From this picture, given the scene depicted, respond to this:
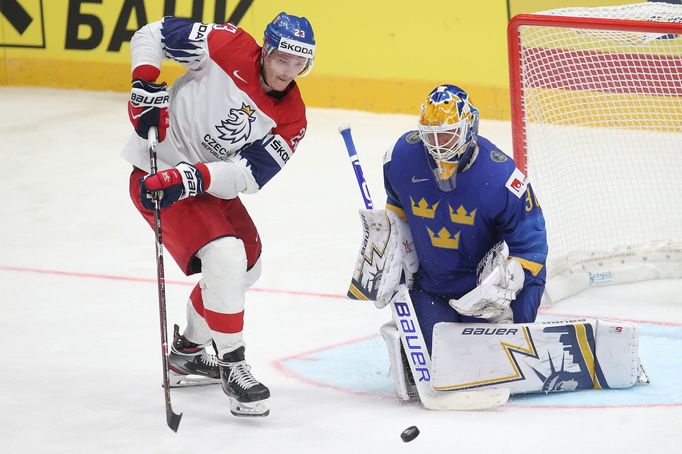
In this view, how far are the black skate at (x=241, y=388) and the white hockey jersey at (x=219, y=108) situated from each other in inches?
19.6

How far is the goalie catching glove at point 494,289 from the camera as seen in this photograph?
150 inches

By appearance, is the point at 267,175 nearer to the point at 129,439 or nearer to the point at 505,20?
the point at 129,439

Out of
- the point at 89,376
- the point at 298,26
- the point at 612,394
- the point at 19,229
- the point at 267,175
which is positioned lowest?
the point at 19,229

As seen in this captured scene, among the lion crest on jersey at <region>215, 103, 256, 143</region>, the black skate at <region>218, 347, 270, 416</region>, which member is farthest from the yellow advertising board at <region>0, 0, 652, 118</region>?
the black skate at <region>218, 347, 270, 416</region>

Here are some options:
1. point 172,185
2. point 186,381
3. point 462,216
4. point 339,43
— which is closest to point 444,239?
point 462,216

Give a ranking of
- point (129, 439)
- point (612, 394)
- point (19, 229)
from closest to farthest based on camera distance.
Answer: point (129, 439) < point (612, 394) < point (19, 229)

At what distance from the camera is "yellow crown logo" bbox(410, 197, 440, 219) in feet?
13.0

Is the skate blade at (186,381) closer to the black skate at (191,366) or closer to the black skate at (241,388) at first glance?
the black skate at (191,366)

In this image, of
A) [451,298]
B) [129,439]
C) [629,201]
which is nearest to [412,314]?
[451,298]

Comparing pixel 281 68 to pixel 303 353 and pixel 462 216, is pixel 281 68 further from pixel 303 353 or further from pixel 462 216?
pixel 303 353

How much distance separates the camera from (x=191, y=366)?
4.26 metres

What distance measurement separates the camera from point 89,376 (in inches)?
171

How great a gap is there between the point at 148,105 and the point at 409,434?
1244mm

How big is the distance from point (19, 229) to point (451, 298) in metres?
3.00
